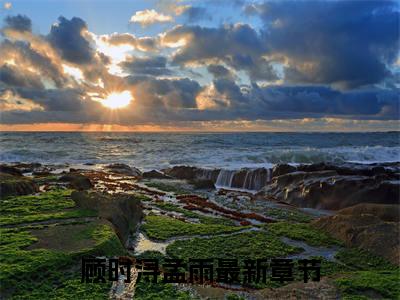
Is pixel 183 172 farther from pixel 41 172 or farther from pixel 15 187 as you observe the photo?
pixel 15 187

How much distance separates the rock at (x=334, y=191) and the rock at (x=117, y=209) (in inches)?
672

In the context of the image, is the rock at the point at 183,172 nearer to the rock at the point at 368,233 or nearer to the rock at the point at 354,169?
the rock at the point at 354,169

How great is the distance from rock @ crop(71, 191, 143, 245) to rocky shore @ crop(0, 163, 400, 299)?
0.24 feet

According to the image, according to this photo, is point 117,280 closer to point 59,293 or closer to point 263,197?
point 59,293

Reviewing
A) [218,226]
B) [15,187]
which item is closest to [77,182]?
[15,187]

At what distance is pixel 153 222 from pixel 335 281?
12.6m

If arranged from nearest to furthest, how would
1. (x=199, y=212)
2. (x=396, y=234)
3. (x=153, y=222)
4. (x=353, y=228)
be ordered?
(x=396, y=234) < (x=353, y=228) < (x=153, y=222) < (x=199, y=212)

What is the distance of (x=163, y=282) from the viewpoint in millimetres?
12555

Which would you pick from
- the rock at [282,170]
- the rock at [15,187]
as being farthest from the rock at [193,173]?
the rock at [15,187]

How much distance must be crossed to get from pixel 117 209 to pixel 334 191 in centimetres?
2023

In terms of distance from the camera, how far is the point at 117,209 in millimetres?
20875

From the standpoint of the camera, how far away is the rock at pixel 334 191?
98.6 feet

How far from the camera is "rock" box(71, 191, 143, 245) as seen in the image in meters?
19.9

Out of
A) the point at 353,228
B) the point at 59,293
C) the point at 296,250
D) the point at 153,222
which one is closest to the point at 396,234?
the point at 353,228
